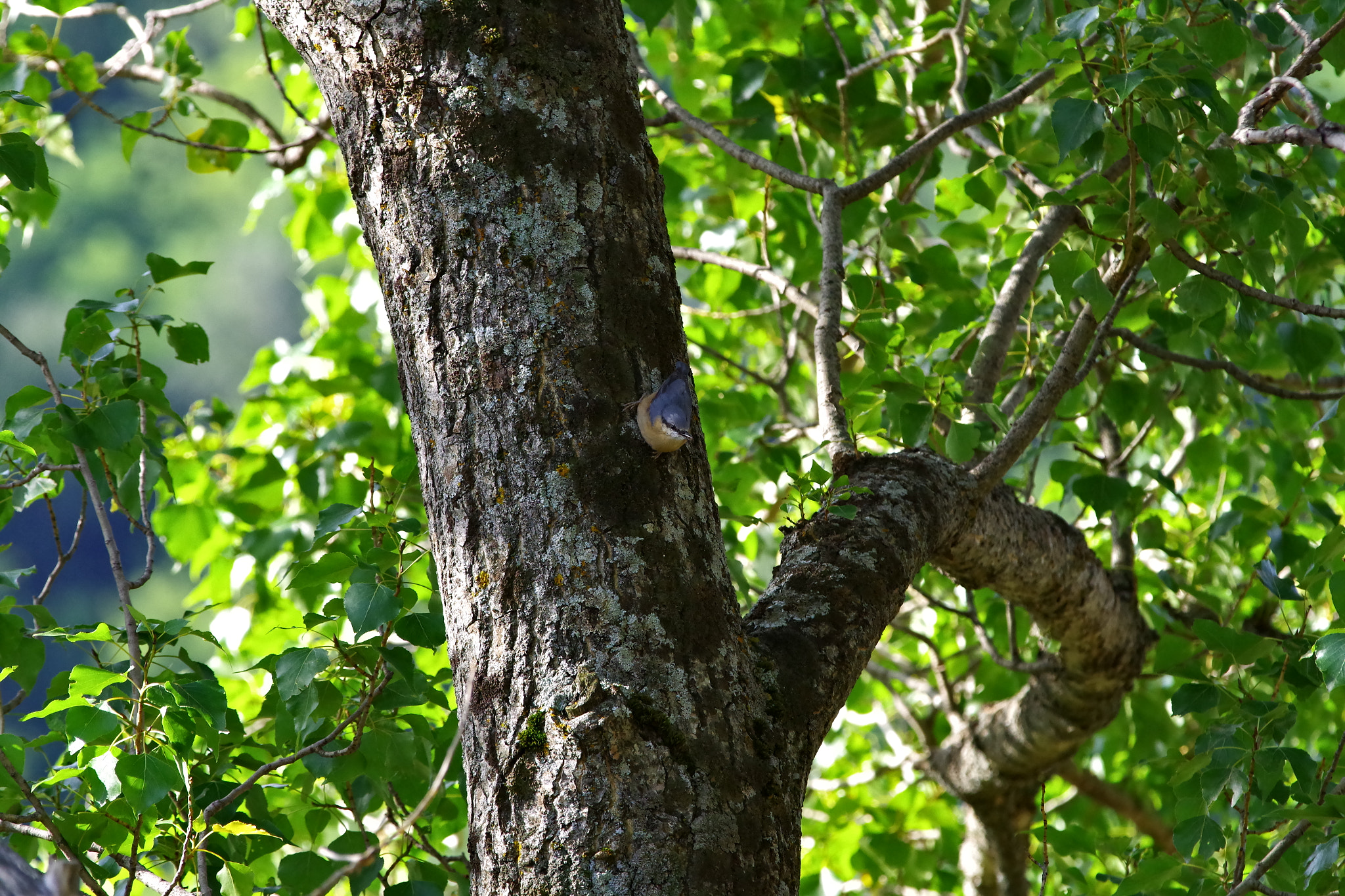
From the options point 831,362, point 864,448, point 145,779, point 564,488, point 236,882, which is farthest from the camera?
point 864,448

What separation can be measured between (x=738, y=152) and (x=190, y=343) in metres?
0.85

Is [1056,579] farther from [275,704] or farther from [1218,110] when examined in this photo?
[275,704]

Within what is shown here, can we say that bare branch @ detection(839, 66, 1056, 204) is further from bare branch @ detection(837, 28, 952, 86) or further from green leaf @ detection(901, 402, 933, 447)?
bare branch @ detection(837, 28, 952, 86)

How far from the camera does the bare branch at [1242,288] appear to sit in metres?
→ 1.21

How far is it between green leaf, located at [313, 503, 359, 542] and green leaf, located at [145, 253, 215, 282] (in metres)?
0.37

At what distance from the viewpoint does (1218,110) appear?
3.83 feet

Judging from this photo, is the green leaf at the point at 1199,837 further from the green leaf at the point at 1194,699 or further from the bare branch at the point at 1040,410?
the bare branch at the point at 1040,410

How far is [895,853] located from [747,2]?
7.11 ft

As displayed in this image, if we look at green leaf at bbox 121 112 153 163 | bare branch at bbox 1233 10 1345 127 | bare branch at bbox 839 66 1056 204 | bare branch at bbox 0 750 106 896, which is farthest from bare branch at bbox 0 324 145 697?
bare branch at bbox 1233 10 1345 127

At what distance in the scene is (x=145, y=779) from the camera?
938mm

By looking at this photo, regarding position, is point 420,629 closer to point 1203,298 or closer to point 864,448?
point 864,448

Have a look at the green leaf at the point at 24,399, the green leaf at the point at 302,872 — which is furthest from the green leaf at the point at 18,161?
the green leaf at the point at 302,872

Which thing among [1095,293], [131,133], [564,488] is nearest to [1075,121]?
[1095,293]

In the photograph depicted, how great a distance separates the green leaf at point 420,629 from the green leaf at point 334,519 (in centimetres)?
18
